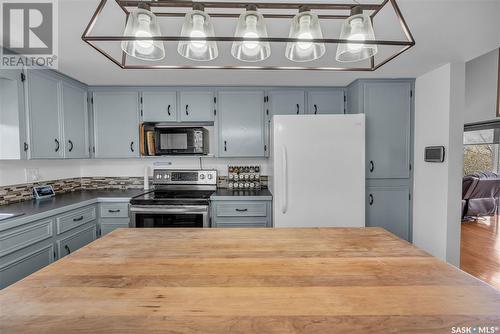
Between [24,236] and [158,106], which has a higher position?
[158,106]

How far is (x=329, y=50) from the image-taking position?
6.35 feet

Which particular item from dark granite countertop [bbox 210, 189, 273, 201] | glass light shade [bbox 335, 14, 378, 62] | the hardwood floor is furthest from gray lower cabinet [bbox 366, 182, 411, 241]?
glass light shade [bbox 335, 14, 378, 62]

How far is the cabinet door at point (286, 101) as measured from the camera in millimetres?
2848

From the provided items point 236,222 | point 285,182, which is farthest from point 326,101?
point 236,222

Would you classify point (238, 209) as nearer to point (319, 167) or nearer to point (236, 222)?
point (236, 222)

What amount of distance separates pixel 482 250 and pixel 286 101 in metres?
3.25

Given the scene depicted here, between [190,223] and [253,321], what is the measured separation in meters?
1.98

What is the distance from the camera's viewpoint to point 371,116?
8.68ft

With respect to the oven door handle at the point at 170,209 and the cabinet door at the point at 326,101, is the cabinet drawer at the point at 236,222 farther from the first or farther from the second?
the cabinet door at the point at 326,101

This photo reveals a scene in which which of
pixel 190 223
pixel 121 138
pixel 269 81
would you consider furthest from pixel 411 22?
pixel 121 138

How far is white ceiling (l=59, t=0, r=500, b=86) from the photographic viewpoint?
1.43 m

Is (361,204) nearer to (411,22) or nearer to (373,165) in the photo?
(373,165)

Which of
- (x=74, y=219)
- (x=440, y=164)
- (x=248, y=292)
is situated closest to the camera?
(x=248, y=292)

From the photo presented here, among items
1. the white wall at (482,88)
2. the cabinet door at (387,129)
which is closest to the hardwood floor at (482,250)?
the cabinet door at (387,129)
